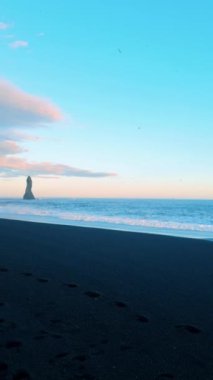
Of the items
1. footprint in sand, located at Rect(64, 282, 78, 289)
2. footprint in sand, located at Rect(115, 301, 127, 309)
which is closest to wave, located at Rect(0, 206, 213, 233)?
footprint in sand, located at Rect(64, 282, 78, 289)

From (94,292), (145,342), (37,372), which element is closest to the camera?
(37,372)

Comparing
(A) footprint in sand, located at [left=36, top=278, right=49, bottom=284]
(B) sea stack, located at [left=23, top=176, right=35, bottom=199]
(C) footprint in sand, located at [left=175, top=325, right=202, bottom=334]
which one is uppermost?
(B) sea stack, located at [left=23, top=176, right=35, bottom=199]

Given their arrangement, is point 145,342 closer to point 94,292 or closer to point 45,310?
point 45,310

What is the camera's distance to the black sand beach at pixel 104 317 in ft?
10.9

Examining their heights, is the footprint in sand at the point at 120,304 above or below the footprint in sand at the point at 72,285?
above

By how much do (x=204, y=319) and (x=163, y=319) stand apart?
1.94 feet

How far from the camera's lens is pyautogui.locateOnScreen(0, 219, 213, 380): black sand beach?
3.31m

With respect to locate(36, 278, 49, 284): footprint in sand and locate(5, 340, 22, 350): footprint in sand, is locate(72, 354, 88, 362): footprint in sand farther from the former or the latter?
locate(36, 278, 49, 284): footprint in sand

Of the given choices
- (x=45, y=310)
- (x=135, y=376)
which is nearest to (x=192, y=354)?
(x=135, y=376)

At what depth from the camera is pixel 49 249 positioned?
10281 millimetres

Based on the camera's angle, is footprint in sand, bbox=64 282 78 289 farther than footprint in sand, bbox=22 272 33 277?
No

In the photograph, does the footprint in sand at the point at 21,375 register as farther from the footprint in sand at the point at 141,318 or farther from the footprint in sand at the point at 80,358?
the footprint in sand at the point at 141,318

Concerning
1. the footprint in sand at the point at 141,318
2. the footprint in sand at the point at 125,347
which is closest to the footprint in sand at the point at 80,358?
the footprint in sand at the point at 125,347

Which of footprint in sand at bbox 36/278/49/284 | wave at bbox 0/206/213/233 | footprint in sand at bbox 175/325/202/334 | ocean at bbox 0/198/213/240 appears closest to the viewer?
footprint in sand at bbox 175/325/202/334
